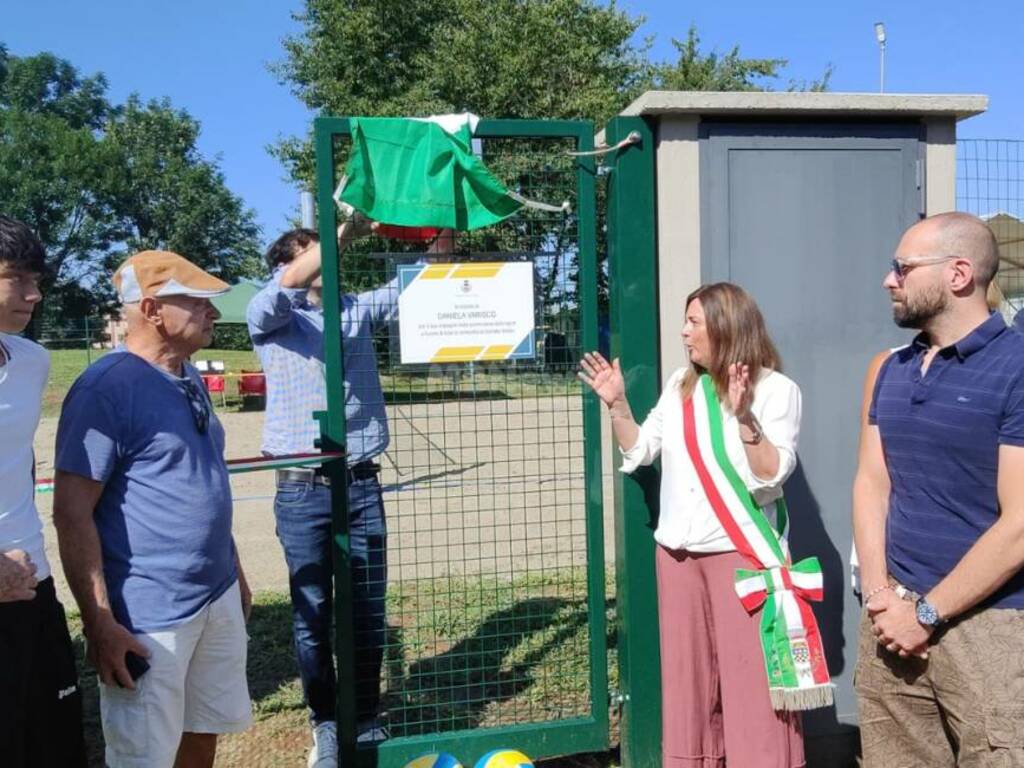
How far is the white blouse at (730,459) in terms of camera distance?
2.80 m

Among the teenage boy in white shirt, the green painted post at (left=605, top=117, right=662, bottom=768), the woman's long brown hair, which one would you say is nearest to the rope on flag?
the teenage boy in white shirt

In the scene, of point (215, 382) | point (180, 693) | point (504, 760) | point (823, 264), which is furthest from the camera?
point (215, 382)

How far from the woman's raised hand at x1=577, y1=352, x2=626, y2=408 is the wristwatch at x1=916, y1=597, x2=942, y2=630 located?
1190 millimetres

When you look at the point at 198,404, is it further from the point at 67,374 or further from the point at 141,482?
the point at 67,374

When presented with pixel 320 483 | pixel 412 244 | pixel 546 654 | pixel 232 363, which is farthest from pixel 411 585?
pixel 232 363

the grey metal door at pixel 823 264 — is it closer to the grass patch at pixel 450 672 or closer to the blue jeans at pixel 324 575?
the grass patch at pixel 450 672

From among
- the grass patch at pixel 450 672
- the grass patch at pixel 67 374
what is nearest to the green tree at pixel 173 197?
the grass patch at pixel 67 374

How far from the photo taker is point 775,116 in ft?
10.8

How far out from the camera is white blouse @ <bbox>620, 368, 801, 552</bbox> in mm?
2797

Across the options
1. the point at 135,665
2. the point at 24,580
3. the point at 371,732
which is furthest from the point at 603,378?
the point at 24,580

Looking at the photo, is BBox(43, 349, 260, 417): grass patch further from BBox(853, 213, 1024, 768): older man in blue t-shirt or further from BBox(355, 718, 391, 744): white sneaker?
BBox(853, 213, 1024, 768): older man in blue t-shirt

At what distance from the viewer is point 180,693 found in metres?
2.63

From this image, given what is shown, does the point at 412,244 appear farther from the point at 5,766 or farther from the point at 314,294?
the point at 5,766

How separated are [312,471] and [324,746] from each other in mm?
1104
